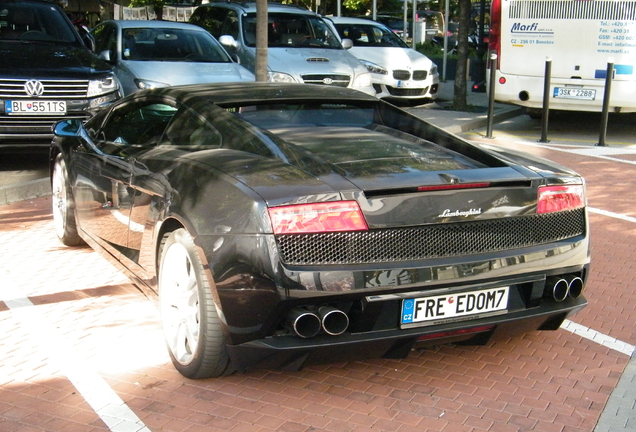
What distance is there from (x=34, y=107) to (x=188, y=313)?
5.35m

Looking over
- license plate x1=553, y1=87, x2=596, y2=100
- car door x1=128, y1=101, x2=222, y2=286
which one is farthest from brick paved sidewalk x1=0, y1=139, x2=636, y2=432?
license plate x1=553, y1=87, x2=596, y2=100

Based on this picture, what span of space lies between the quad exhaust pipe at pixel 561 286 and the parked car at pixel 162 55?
6.98 metres

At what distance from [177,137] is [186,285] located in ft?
3.15

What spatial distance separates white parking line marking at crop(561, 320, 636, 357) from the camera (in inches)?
181

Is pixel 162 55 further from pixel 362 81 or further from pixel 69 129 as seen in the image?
pixel 69 129

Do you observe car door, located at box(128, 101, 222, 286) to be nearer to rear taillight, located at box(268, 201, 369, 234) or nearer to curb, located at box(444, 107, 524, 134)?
rear taillight, located at box(268, 201, 369, 234)

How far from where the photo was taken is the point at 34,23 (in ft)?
34.1

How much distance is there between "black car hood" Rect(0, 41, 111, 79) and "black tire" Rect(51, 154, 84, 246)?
99.0 inches

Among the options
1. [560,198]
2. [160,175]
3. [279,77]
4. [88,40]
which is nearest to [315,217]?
[160,175]

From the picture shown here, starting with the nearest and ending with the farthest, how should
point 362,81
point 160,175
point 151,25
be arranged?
point 160,175 < point 151,25 < point 362,81

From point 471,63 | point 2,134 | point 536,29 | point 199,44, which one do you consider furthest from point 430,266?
point 471,63

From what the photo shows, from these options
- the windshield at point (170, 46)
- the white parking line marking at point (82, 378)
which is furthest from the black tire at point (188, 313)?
the windshield at point (170, 46)

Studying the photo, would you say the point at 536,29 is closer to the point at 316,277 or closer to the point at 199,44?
the point at 199,44

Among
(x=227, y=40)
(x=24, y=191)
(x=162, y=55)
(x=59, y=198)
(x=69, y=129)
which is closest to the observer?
(x=69, y=129)
